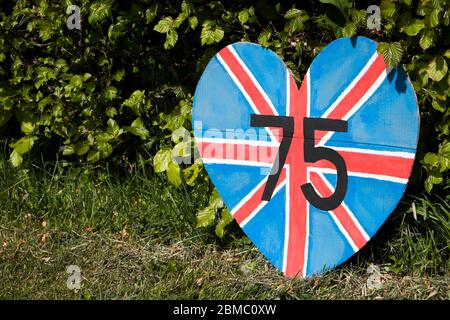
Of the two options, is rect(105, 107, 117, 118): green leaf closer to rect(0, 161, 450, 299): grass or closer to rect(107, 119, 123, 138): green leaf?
rect(107, 119, 123, 138): green leaf

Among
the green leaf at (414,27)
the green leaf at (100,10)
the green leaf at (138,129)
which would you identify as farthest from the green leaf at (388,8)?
the green leaf at (138,129)

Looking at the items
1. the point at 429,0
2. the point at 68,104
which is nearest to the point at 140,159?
the point at 68,104

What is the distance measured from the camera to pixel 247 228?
3281mm

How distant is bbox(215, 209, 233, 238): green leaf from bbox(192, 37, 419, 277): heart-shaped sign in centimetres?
9

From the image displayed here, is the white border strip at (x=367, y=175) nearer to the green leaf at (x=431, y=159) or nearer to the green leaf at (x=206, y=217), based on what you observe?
the green leaf at (x=431, y=159)

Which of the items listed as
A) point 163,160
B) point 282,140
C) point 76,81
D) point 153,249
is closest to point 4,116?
point 76,81

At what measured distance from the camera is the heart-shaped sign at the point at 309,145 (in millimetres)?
2953

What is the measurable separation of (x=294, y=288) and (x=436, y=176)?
751 millimetres

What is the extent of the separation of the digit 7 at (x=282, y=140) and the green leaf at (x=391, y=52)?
477 millimetres

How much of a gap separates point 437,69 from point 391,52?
218mm

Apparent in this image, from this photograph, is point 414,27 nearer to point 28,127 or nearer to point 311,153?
point 311,153

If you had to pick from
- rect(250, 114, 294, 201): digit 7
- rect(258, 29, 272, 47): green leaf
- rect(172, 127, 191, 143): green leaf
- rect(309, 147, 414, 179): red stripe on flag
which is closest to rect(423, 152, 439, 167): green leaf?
rect(309, 147, 414, 179): red stripe on flag

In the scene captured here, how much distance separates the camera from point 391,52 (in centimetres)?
285

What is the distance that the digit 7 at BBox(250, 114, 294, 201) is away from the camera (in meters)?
3.14
